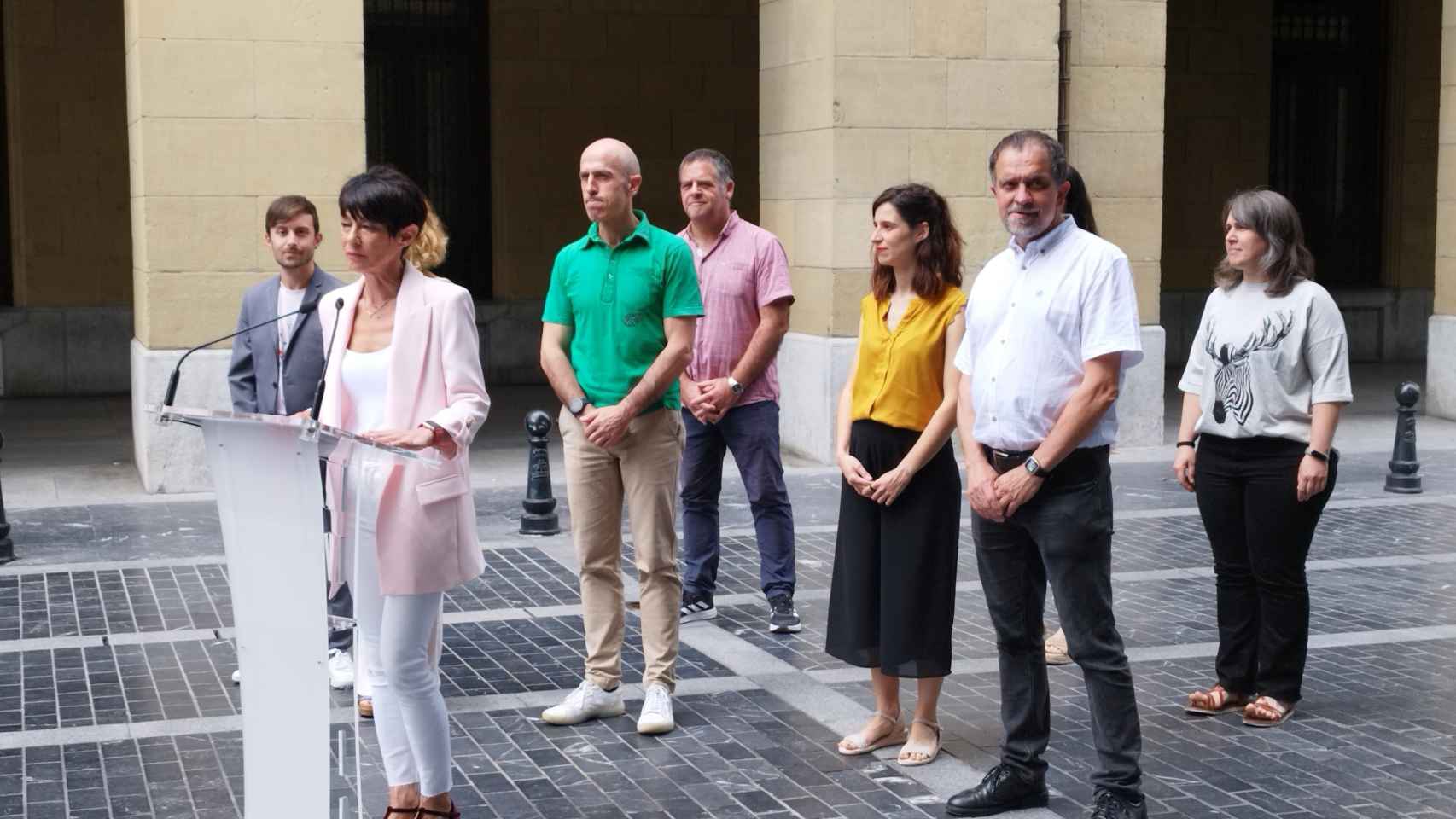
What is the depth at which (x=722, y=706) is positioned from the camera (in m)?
6.86

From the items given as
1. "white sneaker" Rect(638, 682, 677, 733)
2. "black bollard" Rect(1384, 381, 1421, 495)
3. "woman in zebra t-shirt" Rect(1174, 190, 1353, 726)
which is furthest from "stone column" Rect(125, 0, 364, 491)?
"black bollard" Rect(1384, 381, 1421, 495)

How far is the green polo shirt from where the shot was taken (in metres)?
6.56

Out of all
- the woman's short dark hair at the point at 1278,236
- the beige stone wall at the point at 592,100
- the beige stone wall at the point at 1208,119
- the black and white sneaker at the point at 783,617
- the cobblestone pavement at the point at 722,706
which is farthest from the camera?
the beige stone wall at the point at 1208,119

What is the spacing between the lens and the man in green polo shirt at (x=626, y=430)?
656 cm

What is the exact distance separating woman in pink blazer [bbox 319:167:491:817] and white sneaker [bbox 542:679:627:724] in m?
1.32

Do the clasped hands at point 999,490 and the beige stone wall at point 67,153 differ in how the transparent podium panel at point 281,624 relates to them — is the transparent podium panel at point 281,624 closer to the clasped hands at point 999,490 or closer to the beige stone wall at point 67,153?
the clasped hands at point 999,490

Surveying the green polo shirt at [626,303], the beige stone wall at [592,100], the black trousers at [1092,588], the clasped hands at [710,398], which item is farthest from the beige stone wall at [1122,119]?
the black trousers at [1092,588]

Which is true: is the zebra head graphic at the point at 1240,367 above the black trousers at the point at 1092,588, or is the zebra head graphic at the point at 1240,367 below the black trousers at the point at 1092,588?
above

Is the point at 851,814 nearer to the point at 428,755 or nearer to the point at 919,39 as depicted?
the point at 428,755

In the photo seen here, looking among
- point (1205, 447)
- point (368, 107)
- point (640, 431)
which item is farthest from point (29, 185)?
point (1205, 447)

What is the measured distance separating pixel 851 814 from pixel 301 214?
3.27m

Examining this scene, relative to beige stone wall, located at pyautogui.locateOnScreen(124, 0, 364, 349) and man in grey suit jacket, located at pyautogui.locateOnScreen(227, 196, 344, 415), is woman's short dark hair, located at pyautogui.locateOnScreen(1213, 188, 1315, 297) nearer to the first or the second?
man in grey suit jacket, located at pyautogui.locateOnScreen(227, 196, 344, 415)

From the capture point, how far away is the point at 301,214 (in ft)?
23.3

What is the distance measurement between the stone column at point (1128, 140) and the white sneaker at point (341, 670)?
805cm
